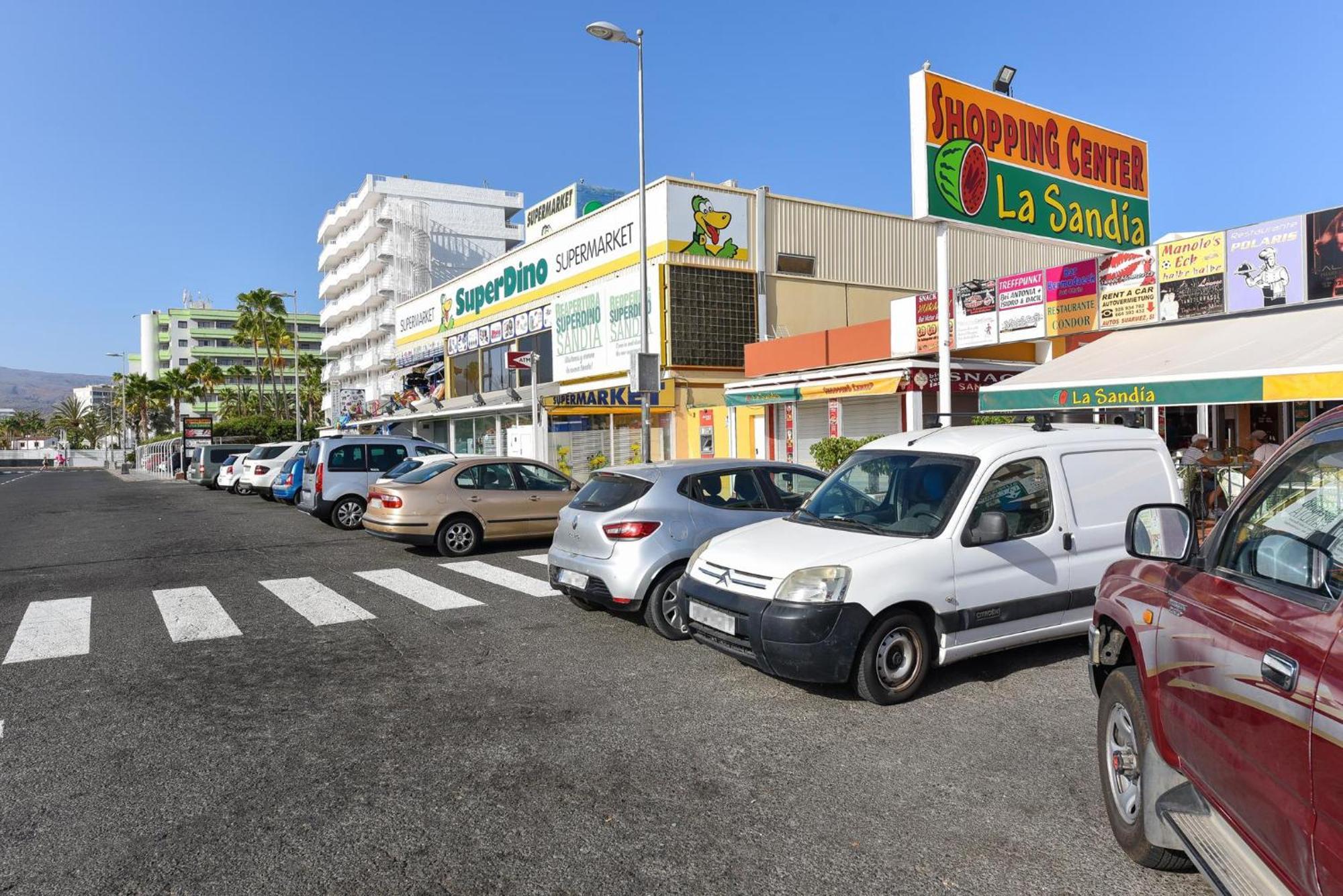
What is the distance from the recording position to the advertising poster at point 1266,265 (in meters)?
11.2

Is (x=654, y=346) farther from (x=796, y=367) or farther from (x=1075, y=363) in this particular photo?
(x=1075, y=363)

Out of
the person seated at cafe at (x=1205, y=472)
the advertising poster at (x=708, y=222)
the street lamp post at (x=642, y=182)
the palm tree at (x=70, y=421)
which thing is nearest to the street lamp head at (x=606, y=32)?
the street lamp post at (x=642, y=182)

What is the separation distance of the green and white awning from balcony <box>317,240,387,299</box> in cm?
5511

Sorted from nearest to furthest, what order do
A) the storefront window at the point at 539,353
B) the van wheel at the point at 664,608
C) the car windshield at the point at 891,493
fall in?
1. the car windshield at the point at 891,493
2. the van wheel at the point at 664,608
3. the storefront window at the point at 539,353

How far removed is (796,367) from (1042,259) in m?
16.2

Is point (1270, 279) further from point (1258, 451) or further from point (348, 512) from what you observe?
point (348, 512)

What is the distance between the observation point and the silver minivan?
15.4m

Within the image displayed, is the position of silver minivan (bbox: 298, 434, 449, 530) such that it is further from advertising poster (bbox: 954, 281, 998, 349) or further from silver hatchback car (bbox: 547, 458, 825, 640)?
advertising poster (bbox: 954, 281, 998, 349)

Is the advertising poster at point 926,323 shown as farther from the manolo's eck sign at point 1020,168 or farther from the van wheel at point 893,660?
the van wheel at point 893,660

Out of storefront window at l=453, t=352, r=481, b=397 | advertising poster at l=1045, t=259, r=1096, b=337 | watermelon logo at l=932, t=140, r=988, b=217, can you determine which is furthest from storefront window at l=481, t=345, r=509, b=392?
watermelon logo at l=932, t=140, r=988, b=217

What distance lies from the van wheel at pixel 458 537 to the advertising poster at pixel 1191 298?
34.4 feet

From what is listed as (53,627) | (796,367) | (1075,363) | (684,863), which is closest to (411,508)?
(53,627)

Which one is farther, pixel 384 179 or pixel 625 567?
pixel 384 179

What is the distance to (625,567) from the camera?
7.04 metres
